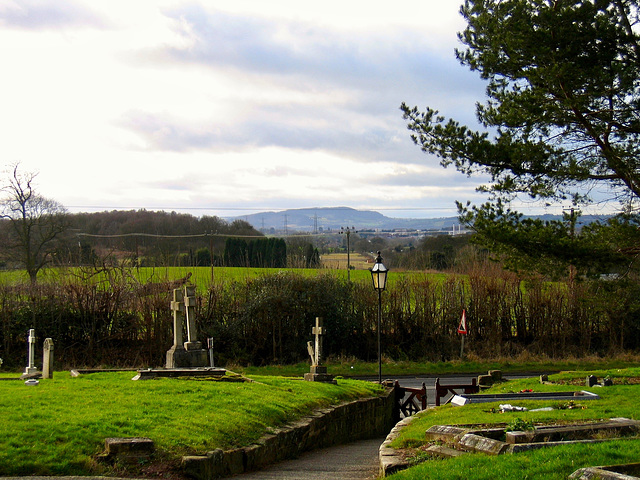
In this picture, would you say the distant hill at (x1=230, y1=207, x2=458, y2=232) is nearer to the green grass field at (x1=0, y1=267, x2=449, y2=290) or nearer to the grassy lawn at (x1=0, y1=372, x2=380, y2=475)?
the green grass field at (x1=0, y1=267, x2=449, y2=290)

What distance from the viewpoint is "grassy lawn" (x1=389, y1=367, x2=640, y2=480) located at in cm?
699

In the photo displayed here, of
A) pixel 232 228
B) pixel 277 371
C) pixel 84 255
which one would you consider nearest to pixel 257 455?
pixel 277 371

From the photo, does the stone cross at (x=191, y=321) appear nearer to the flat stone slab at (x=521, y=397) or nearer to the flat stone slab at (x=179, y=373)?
the flat stone slab at (x=179, y=373)

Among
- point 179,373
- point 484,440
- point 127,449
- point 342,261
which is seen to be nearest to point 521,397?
point 484,440

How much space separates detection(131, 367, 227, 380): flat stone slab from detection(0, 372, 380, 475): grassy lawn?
0.53 meters

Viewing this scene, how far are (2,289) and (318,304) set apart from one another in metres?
15.7

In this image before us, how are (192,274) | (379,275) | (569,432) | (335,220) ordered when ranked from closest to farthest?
1. (569,432)
2. (379,275)
3. (192,274)
4. (335,220)

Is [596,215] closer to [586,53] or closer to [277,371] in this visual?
[586,53]

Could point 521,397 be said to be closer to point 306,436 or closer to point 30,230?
point 306,436

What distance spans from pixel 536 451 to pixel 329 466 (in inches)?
185

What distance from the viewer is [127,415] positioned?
1073 centimetres

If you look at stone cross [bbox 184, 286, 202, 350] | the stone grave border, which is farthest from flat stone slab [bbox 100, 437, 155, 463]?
stone cross [bbox 184, 286, 202, 350]

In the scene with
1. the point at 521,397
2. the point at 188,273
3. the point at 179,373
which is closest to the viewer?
the point at 521,397

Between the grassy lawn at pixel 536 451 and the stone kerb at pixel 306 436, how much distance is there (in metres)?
2.11
